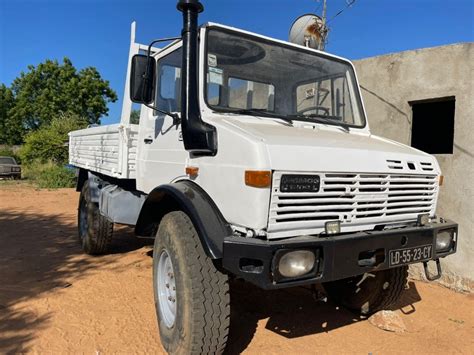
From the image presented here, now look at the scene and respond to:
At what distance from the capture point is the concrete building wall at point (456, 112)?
15.2 feet

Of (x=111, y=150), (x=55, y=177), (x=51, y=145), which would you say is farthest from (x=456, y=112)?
(x=51, y=145)

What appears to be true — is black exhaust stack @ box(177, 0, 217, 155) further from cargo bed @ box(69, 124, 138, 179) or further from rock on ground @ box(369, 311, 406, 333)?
rock on ground @ box(369, 311, 406, 333)

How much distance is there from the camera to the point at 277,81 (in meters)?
3.45

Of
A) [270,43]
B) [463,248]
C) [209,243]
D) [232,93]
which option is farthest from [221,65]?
[463,248]

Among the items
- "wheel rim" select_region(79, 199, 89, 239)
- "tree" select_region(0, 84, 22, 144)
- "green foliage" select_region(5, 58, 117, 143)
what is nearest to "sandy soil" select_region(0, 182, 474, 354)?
"wheel rim" select_region(79, 199, 89, 239)

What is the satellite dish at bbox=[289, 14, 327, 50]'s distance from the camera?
5.18 m

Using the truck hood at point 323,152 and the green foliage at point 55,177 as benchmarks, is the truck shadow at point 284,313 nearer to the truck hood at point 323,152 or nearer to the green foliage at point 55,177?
the truck hood at point 323,152

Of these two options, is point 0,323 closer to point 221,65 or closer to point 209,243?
point 209,243

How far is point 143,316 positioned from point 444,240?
2.59m

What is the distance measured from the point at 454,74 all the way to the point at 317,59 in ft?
6.70

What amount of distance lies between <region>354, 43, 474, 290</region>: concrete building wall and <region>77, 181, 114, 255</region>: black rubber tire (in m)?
3.93

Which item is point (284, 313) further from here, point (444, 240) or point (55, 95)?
point (55, 95)

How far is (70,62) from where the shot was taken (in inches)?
1489

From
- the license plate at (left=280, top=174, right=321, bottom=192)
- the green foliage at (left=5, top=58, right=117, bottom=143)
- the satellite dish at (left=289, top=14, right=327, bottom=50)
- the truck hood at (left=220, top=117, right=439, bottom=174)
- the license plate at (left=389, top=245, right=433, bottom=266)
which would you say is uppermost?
the green foliage at (left=5, top=58, right=117, bottom=143)
